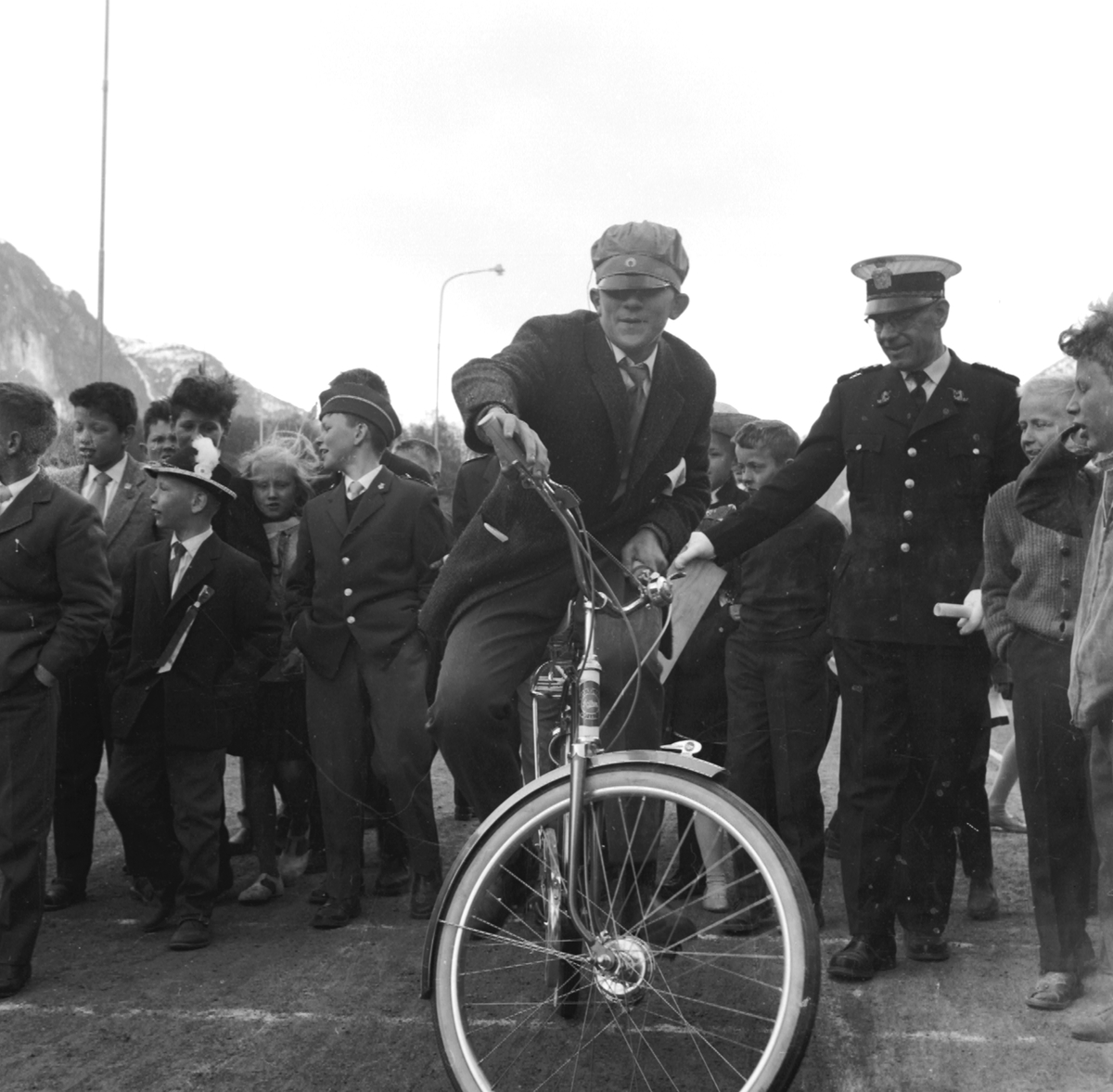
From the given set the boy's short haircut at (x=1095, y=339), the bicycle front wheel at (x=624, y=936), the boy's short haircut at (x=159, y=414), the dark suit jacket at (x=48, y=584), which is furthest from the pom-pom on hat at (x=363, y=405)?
the boy's short haircut at (x=1095, y=339)

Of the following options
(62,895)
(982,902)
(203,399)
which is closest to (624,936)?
(982,902)

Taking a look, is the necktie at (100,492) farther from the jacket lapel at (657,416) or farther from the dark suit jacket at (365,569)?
the jacket lapel at (657,416)

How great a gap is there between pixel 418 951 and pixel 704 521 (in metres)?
2.35

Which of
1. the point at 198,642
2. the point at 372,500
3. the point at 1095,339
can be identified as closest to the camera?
the point at 1095,339

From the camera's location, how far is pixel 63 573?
5488 millimetres

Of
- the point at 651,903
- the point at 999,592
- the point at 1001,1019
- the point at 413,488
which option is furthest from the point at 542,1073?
the point at 413,488

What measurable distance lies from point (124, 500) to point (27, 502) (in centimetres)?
154

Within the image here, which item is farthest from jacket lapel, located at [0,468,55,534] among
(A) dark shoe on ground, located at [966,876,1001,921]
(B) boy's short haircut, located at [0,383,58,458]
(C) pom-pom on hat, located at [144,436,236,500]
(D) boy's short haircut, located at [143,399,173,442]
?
(A) dark shoe on ground, located at [966,876,1001,921]

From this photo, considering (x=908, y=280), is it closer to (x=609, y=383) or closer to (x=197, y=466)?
(x=609, y=383)

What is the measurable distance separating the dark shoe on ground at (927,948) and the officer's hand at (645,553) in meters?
1.87

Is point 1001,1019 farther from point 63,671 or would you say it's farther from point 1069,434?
point 63,671

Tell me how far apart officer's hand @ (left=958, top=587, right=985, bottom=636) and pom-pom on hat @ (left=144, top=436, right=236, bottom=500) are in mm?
3069

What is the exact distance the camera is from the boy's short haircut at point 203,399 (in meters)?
7.66

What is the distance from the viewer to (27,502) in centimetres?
554
